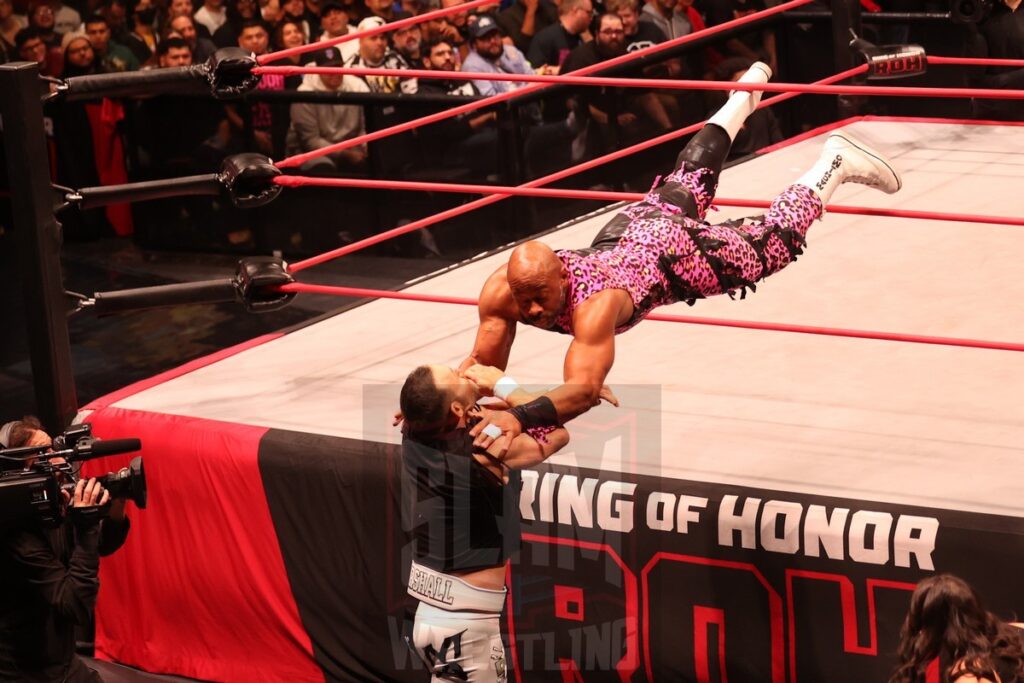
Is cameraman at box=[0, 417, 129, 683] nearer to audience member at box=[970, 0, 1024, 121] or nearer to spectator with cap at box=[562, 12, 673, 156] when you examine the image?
spectator with cap at box=[562, 12, 673, 156]

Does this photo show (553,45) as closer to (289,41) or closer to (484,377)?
(289,41)

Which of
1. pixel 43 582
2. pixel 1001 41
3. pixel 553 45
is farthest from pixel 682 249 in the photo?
pixel 553 45

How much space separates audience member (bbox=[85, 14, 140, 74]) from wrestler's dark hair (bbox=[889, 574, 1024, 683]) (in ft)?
20.3

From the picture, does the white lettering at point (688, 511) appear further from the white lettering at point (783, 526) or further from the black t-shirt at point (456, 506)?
the black t-shirt at point (456, 506)

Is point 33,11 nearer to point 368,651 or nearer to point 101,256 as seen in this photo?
point 101,256

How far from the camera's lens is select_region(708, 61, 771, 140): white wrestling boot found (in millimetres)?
3680

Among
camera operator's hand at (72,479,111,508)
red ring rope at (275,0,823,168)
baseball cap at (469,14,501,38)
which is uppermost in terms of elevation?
baseball cap at (469,14,501,38)

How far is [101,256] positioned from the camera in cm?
777

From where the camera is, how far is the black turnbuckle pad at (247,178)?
150 inches

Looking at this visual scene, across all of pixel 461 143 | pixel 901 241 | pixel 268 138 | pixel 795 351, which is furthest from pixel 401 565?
pixel 268 138

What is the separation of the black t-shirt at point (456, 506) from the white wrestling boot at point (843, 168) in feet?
3.78

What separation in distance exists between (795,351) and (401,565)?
126cm

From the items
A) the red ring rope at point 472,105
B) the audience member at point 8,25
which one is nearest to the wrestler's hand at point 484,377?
the red ring rope at point 472,105

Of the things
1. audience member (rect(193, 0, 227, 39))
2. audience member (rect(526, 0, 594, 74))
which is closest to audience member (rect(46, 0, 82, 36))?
audience member (rect(193, 0, 227, 39))
